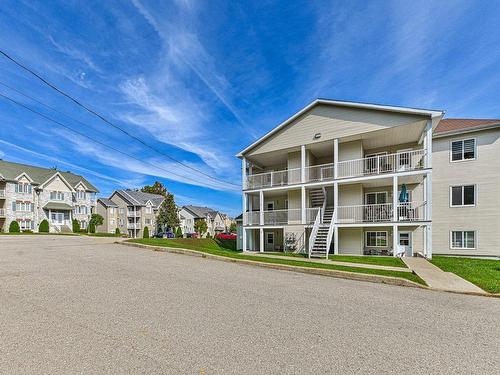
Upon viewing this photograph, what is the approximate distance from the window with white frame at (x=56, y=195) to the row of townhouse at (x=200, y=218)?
25272 mm

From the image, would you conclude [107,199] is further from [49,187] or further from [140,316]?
[140,316]

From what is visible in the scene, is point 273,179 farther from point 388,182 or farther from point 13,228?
point 13,228

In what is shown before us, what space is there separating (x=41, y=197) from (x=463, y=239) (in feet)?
166

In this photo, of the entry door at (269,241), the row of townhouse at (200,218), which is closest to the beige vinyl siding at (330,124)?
the entry door at (269,241)

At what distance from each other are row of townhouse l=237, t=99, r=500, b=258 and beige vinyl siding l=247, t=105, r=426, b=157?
0.06 meters

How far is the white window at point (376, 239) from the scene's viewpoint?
53.5 ft

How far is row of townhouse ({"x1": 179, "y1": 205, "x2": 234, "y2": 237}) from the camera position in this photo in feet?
218

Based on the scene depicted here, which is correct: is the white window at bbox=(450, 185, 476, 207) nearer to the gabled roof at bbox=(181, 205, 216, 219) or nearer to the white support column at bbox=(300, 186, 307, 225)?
the white support column at bbox=(300, 186, 307, 225)

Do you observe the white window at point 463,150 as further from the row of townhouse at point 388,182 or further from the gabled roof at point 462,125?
the gabled roof at point 462,125

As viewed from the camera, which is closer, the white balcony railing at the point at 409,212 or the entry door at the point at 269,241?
the white balcony railing at the point at 409,212

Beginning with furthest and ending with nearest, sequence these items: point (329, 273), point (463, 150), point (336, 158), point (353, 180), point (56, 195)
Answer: point (56, 195)
point (463, 150)
point (336, 158)
point (353, 180)
point (329, 273)

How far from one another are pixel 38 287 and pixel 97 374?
4.90 meters

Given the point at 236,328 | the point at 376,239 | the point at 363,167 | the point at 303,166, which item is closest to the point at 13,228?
the point at 303,166

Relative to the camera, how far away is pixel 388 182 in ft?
52.2
